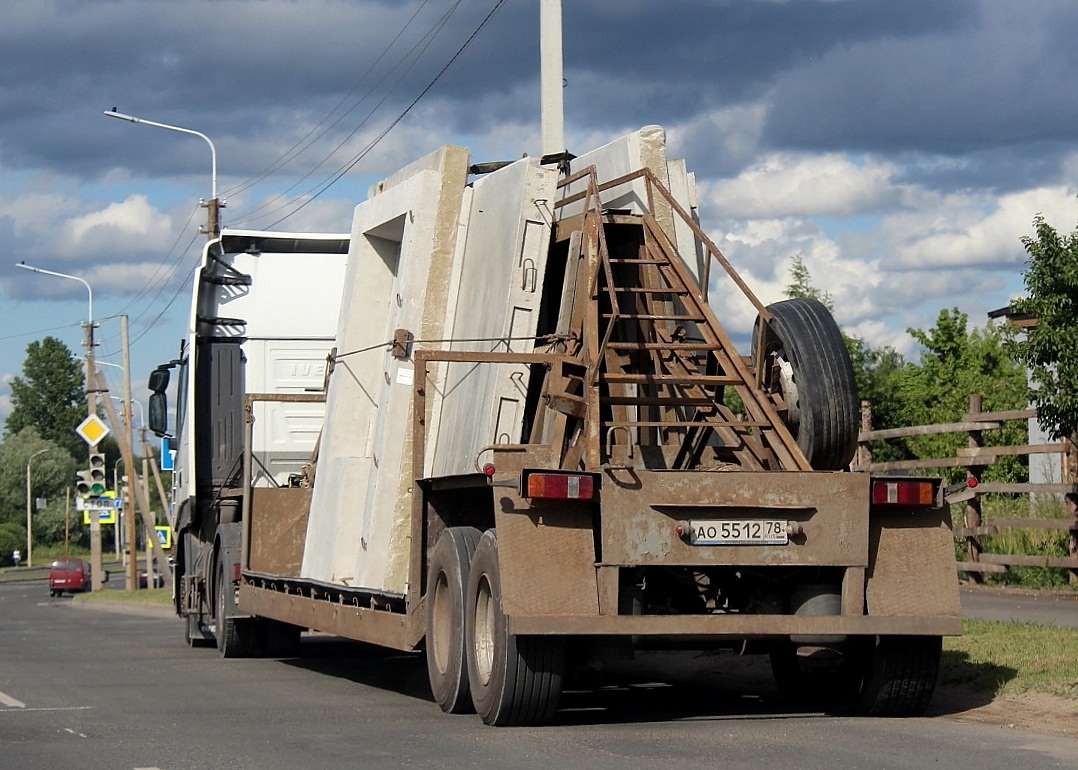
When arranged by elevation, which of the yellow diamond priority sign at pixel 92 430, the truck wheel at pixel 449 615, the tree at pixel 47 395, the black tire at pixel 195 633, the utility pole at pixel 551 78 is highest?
the tree at pixel 47 395

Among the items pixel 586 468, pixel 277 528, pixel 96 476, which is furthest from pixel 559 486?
pixel 96 476

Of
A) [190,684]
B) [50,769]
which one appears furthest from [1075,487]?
[50,769]

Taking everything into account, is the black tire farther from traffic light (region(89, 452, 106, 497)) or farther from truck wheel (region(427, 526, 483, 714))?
traffic light (region(89, 452, 106, 497))

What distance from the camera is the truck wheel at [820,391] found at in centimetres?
960

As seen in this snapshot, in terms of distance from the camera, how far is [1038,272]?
667 inches

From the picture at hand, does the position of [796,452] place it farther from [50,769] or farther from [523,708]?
[50,769]

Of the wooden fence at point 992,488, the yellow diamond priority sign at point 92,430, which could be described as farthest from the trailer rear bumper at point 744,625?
the yellow diamond priority sign at point 92,430

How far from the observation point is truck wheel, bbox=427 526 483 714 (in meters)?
9.63

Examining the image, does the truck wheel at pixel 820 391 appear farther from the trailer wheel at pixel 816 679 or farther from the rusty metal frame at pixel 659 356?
the trailer wheel at pixel 816 679

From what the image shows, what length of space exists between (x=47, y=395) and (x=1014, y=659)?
154934mm

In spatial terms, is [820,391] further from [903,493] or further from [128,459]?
[128,459]

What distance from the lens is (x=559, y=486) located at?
879 cm

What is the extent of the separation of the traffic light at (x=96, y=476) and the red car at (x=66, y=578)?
727 inches

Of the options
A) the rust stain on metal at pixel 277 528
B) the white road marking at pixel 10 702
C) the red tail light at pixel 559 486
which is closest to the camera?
the red tail light at pixel 559 486
